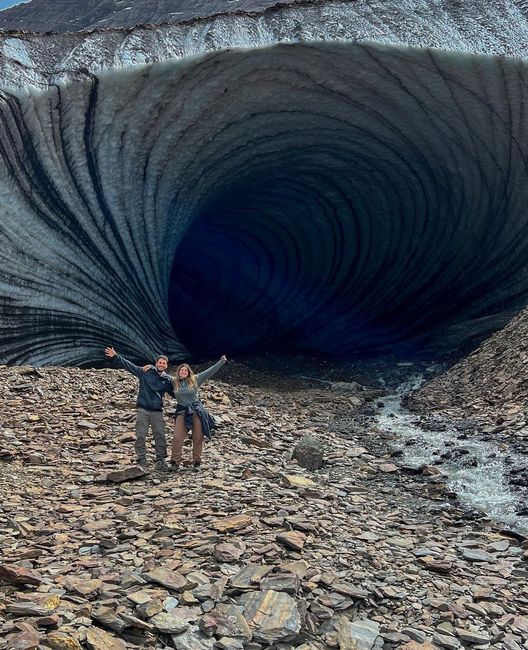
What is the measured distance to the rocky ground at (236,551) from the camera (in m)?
3.80

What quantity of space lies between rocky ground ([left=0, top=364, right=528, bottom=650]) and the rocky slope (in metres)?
2.39

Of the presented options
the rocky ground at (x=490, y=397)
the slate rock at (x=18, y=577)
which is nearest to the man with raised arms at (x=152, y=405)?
the slate rock at (x=18, y=577)

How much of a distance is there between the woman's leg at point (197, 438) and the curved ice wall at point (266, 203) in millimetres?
5791

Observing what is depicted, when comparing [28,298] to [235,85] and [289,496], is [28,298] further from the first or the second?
[289,496]

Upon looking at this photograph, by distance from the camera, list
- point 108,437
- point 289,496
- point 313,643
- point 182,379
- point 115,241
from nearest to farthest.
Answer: point 313,643 < point 289,496 < point 182,379 < point 108,437 < point 115,241

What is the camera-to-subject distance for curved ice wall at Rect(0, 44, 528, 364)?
1239 cm

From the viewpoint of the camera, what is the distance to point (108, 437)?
25.8 feet

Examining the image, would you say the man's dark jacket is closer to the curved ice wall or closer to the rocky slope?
the rocky slope

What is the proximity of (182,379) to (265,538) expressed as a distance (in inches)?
95.0

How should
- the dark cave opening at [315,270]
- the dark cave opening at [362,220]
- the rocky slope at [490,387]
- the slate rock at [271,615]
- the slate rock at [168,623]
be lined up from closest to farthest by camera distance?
the slate rock at [168,623] → the slate rock at [271,615] → the rocky slope at [490,387] → the dark cave opening at [362,220] → the dark cave opening at [315,270]

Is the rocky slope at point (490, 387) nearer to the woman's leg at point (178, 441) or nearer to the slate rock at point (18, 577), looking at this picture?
the woman's leg at point (178, 441)

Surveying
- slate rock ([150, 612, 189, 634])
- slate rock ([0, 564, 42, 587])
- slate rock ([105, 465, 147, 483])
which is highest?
slate rock ([105, 465, 147, 483])

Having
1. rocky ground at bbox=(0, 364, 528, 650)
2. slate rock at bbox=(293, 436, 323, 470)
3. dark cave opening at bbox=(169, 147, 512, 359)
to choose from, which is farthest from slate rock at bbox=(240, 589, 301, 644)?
dark cave opening at bbox=(169, 147, 512, 359)

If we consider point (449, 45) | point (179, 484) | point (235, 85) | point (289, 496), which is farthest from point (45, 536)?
point (449, 45)
